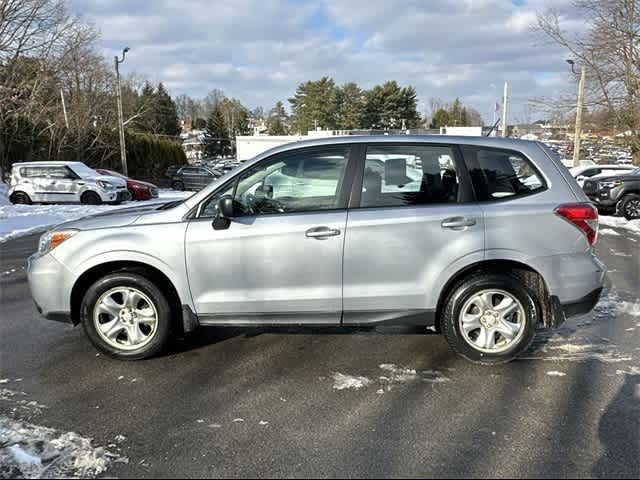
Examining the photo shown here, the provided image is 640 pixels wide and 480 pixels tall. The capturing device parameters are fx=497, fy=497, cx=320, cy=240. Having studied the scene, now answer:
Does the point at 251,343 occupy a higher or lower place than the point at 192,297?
lower

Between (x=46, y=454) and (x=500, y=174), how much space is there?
12.0 ft

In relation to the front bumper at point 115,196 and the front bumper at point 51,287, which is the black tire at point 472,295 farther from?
the front bumper at point 115,196

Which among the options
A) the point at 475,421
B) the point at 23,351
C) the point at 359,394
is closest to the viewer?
the point at 475,421

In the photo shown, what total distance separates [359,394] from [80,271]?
2417 millimetres

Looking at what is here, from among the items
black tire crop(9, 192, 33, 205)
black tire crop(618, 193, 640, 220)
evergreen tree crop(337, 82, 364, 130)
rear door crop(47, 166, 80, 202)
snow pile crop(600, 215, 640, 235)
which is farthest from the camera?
evergreen tree crop(337, 82, 364, 130)

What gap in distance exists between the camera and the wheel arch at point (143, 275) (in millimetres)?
4012

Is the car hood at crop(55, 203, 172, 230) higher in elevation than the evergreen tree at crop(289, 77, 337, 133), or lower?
lower

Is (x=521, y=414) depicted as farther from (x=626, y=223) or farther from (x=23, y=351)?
(x=626, y=223)

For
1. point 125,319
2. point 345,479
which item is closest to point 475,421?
point 345,479

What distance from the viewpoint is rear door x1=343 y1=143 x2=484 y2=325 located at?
3.81 metres

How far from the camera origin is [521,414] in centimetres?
323

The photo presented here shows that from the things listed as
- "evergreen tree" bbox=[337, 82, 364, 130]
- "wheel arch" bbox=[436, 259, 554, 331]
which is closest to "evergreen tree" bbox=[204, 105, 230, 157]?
"evergreen tree" bbox=[337, 82, 364, 130]

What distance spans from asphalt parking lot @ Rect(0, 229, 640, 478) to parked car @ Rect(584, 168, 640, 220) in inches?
378

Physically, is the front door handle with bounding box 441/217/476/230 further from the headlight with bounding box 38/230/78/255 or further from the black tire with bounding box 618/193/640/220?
the black tire with bounding box 618/193/640/220
